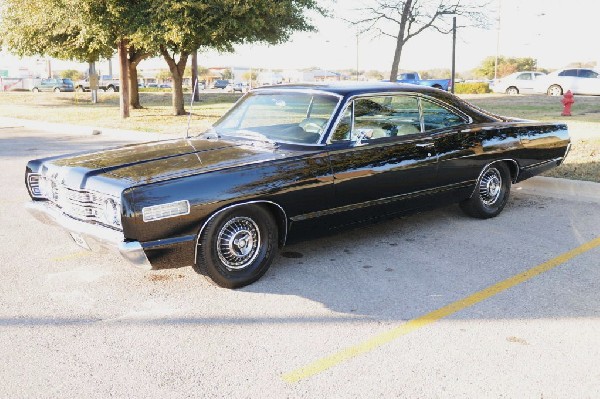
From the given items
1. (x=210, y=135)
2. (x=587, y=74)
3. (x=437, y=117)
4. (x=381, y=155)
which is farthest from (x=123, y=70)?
(x=587, y=74)

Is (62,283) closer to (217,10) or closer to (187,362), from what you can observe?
(187,362)

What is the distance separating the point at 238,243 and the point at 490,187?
311 centimetres

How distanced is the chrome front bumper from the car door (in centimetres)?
164

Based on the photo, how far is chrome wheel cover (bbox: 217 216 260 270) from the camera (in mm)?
4145

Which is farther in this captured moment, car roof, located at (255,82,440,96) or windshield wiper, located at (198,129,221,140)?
windshield wiper, located at (198,129,221,140)

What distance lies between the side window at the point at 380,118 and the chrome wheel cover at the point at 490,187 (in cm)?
111

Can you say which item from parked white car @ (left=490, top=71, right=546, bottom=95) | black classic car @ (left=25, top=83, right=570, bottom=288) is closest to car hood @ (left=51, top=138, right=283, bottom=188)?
black classic car @ (left=25, top=83, right=570, bottom=288)

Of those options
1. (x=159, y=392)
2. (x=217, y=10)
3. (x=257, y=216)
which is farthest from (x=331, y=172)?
(x=217, y=10)

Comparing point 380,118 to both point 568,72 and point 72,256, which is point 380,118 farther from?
point 568,72

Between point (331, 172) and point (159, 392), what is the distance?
7.42 feet

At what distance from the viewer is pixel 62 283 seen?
4414 millimetres

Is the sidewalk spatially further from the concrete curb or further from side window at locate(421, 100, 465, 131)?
side window at locate(421, 100, 465, 131)

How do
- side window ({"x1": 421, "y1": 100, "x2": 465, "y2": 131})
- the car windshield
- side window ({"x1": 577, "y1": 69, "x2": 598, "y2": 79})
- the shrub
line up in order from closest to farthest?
the car windshield < side window ({"x1": 421, "y1": 100, "x2": 465, "y2": 131}) < side window ({"x1": 577, "y1": 69, "x2": 598, "y2": 79}) < the shrub

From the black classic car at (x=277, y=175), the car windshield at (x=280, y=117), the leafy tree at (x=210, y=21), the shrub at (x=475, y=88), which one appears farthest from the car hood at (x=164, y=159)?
the shrub at (x=475, y=88)
